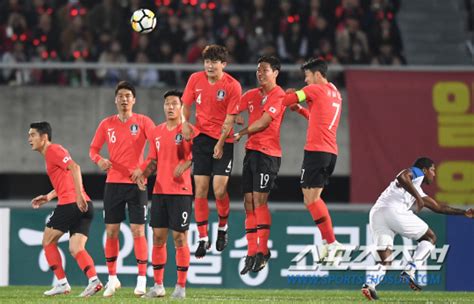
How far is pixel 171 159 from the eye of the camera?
1551cm

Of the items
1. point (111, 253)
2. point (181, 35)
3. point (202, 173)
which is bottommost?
point (111, 253)

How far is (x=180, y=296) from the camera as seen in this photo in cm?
1538

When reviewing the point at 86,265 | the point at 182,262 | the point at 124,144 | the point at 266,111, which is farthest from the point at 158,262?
the point at 266,111

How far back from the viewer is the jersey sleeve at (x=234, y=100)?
1493 centimetres

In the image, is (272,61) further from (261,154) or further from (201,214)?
(201,214)

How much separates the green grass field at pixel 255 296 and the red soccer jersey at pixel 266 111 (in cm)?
189

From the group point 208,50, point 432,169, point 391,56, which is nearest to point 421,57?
point 391,56

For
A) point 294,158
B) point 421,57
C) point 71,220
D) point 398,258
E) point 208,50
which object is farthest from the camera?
point 421,57

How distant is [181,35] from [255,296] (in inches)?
271

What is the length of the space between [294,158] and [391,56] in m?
2.65

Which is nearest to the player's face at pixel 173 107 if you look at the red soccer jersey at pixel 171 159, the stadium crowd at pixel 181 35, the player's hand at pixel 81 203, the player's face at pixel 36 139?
the red soccer jersey at pixel 171 159

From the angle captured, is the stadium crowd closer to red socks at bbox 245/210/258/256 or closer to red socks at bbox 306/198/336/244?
red socks at bbox 245/210/258/256

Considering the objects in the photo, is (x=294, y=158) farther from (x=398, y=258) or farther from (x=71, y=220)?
(x=71, y=220)

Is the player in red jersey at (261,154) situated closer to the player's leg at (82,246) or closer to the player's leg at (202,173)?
the player's leg at (202,173)
